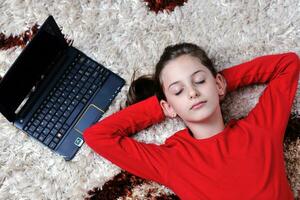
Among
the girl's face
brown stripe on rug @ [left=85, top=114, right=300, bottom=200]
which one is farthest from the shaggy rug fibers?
the girl's face

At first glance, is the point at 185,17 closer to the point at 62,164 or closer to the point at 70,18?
the point at 70,18

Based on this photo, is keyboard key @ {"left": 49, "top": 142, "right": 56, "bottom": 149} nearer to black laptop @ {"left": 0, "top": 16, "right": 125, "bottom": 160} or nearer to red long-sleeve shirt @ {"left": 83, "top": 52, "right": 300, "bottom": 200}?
black laptop @ {"left": 0, "top": 16, "right": 125, "bottom": 160}

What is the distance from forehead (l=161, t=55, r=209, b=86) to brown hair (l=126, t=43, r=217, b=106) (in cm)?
2

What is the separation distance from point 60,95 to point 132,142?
262 mm

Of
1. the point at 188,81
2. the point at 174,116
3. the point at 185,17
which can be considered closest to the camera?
the point at 188,81

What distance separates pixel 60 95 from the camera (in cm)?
129

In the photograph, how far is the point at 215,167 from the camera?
113 centimetres

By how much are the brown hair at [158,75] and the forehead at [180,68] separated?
0.06 ft

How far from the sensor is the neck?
1173mm

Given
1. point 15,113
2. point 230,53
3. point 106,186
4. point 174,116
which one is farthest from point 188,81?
point 15,113

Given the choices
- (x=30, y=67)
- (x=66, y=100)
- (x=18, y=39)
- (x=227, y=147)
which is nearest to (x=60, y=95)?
(x=66, y=100)

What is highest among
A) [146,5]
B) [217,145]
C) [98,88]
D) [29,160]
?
[146,5]

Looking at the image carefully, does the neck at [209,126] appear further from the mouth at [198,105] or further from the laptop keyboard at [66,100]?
the laptop keyboard at [66,100]

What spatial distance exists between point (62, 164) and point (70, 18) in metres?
0.44
